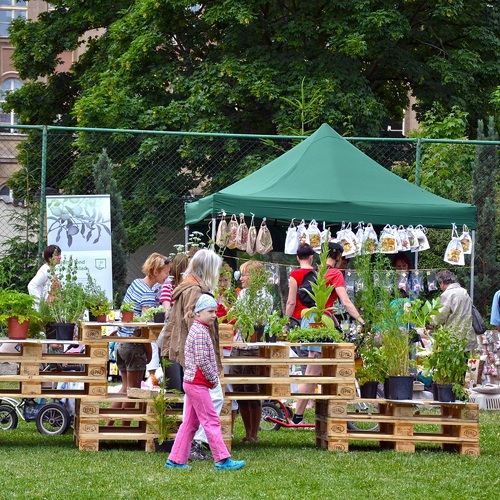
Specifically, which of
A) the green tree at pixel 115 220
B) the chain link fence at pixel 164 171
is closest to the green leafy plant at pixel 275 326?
the chain link fence at pixel 164 171

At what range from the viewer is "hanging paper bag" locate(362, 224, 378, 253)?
12.9 meters

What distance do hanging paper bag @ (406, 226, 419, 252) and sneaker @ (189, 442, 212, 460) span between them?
5070 mm

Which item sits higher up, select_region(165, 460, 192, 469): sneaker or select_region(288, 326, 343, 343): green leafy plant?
select_region(288, 326, 343, 343): green leafy plant

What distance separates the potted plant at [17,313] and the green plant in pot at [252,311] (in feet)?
5.25

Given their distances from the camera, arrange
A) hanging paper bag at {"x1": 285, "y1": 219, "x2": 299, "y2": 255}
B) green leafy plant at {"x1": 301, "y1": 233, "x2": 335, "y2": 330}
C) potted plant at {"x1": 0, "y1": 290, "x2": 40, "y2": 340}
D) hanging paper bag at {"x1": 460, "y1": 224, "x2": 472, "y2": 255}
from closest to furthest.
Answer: potted plant at {"x1": 0, "y1": 290, "x2": 40, "y2": 340} → green leafy plant at {"x1": 301, "y1": 233, "x2": 335, "y2": 330} → hanging paper bag at {"x1": 285, "y1": 219, "x2": 299, "y2": 255} → hanging paper bag at {"x1": 460, "y1": 224, "x2": 472, "y2": 255}

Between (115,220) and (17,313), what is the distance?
6.77 meters

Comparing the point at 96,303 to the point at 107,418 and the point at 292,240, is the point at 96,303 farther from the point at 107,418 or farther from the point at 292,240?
the point at 292,240

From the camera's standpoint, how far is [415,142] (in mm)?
14461

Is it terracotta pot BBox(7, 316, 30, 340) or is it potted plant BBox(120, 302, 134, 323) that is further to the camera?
potted plant BBox(120, 302, 134, 323)

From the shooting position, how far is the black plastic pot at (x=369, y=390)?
9.44 meters

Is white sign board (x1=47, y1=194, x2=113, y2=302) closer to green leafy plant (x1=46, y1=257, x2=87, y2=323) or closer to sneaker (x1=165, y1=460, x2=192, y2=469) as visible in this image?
green leafy plant (x1=46, y1=257, x2=87, y2=323)

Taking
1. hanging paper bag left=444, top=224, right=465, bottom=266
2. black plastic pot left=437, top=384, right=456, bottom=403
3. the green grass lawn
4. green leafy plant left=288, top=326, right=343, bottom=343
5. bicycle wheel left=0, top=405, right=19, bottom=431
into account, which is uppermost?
hanging paper bag left=444, top=224, right=465, bottom=266

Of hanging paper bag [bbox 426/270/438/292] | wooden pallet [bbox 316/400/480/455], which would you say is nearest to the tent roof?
hanging paper bag [bbox 426/270/438/292]

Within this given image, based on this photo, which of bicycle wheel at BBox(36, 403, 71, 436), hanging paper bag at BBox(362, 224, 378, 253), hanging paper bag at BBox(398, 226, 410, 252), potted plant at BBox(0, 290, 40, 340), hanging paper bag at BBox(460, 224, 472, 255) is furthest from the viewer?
hanging paper bag at BBox(460, 224, 472, 255)
